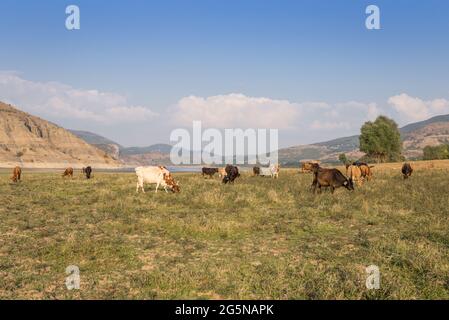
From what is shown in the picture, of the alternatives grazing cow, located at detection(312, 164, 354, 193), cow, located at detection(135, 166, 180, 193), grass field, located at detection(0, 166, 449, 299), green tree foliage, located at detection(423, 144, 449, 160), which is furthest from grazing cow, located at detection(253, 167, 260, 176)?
green tree foliage, located at detection(423, 144, 449, 160)

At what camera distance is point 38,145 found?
135375 millimetres

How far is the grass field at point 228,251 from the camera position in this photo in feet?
19.1

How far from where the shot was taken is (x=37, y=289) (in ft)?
19.4

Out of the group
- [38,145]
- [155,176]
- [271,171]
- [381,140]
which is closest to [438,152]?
[381,140]

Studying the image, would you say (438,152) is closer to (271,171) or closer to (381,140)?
(381,140)

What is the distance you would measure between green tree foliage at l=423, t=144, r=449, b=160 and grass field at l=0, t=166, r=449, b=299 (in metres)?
73.0

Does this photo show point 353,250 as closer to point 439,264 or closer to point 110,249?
point 439,264

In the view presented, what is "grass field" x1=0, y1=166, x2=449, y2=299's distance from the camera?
19.1 ft

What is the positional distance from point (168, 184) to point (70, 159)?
129 metres

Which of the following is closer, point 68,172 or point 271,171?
point 68,172

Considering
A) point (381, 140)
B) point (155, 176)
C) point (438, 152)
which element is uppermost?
point (381, 140)

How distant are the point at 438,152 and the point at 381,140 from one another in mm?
21685
